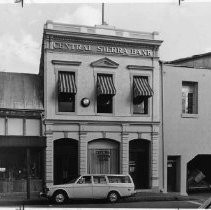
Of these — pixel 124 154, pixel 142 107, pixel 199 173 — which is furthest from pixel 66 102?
pixel 199 173

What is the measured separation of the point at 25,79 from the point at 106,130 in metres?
5.04

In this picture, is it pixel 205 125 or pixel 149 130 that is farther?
pixel 205 125

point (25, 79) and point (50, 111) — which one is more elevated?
point (25, 79)

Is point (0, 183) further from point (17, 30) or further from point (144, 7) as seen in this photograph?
point (144, 7)

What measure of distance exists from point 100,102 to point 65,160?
3533mm

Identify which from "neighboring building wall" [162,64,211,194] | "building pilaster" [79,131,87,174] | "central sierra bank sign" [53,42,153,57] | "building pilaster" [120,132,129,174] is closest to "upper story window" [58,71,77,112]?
"central sierra bank sign" [53,42,153,57]

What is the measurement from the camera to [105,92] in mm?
22047

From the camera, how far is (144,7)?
745 inches

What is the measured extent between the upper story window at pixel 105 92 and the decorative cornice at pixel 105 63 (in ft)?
1.71

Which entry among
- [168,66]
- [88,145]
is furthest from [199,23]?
[88,145]

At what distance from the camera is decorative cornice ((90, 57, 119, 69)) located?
893 inches

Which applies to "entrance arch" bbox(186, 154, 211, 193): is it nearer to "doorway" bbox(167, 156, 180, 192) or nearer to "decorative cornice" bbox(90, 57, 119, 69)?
"doorway" bbox(167, 156, 180, 192)

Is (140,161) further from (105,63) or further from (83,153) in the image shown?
(105,63)

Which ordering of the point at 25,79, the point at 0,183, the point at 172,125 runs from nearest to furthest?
the point at 0,183
the point at 25,79
the point at 172,125
